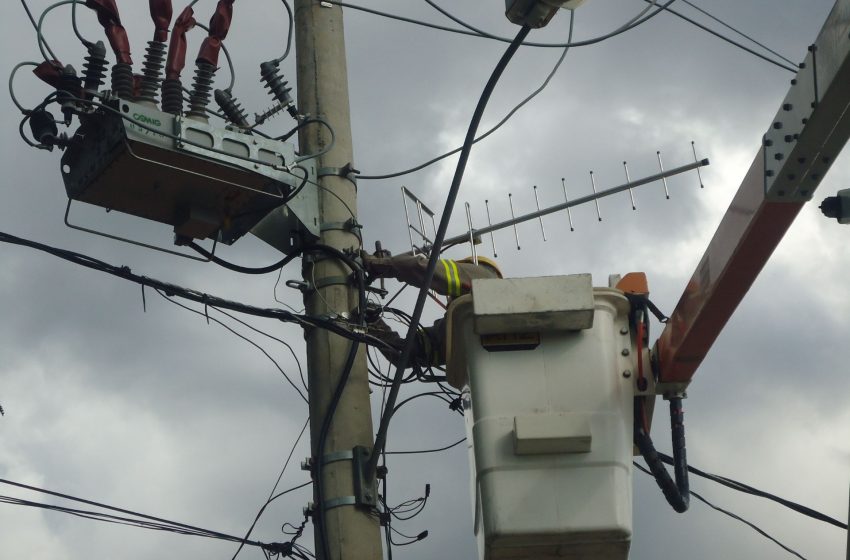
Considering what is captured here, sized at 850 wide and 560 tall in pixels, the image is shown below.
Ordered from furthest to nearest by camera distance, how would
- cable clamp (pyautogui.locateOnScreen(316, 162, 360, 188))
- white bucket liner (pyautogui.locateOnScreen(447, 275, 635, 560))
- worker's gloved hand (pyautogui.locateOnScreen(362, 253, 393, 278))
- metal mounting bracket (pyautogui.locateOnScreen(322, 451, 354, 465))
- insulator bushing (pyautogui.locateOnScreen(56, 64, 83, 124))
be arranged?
cable clamp (pyautogui.locateOnScreen(316, 162, 360, 188)), worker's gloved hand (pyautogui.locateOnScreen(362, 253, 393, 278)), metal mounting bracket (pyautogui.locateOnScreen(322, 451, 354, 465)), insulator bushing (pyautogui.locateOnScreen(56, 64, 83, 124)), white bucket liner (pyautogui.locateOnScreen(447, 275, 635, 560))

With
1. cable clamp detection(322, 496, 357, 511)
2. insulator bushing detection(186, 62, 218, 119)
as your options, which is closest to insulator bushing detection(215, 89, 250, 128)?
insulator bushing detection(186, 62, 218, 119)

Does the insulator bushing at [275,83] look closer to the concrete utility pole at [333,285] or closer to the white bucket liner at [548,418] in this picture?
the concrete utility pole at [333,285]

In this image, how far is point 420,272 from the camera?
23.3 ft

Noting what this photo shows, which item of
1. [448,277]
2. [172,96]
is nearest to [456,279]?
[448,277]

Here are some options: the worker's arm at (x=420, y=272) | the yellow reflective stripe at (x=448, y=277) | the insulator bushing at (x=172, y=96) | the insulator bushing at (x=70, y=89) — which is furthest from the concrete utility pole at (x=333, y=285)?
the insulator bushing at (x=70, y=89)

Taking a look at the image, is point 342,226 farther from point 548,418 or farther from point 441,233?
point 548,418

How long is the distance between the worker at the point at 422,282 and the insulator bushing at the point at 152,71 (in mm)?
1413

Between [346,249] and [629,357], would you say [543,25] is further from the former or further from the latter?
[346,249]

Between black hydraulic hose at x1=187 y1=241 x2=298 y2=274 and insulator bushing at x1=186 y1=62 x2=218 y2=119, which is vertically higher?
insulator bushing at x1=186 y1=62 x2=218 y2=119

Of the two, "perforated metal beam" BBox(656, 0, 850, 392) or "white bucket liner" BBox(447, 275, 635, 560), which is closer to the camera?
"perforated metal beam" BBox(656, 0, 850, 392)

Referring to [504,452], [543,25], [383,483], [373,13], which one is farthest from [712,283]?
[373,13]

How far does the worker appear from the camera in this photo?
22.6 ft

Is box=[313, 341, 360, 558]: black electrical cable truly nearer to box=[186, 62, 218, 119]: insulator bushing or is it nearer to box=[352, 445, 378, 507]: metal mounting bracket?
box=[352, 445, 378, 507]: metal mounting bracket

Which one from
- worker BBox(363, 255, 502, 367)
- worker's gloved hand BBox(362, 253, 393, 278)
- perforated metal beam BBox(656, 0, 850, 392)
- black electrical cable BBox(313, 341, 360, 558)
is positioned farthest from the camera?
worker's gloved hand BBox(362, 253, 393, 278)
